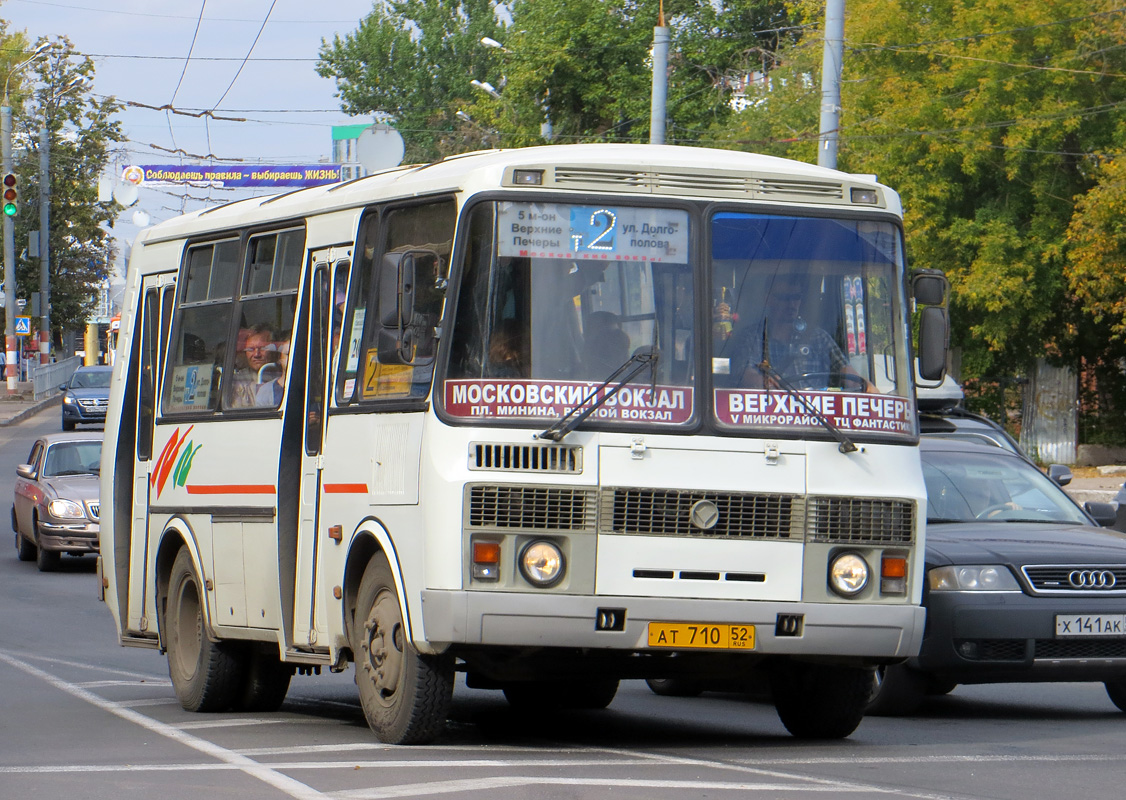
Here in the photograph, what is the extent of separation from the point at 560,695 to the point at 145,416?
3.39 meters

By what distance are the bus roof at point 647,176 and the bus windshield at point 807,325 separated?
0.14 meters

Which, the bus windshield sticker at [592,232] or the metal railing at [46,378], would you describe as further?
the metal railing at [46,378]

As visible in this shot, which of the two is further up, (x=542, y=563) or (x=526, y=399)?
(x=526, y=399)

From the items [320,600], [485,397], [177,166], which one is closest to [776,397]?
[485,397]

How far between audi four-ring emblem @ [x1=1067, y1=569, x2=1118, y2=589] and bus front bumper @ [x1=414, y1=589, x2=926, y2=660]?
222 centimetres

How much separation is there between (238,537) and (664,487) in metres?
3.30

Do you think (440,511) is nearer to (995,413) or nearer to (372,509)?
(372,509)

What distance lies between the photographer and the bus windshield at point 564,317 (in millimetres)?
8492

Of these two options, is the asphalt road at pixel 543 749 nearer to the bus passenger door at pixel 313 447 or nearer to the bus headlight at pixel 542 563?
the bus passenger door at pixel 313 447

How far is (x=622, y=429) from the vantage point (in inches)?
335

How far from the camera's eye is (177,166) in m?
77.4

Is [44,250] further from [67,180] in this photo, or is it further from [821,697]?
[821,697]

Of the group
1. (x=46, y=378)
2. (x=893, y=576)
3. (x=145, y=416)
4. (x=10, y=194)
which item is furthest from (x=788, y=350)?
(x=46, y=378)

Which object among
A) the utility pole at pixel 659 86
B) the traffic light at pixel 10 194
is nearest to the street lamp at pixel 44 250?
the traffic light at pixel 10 194
